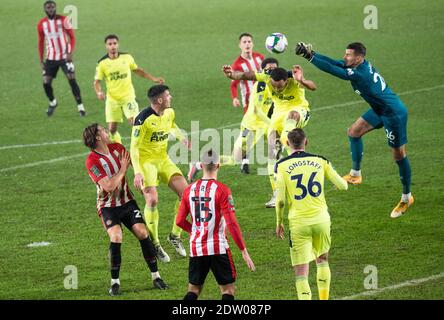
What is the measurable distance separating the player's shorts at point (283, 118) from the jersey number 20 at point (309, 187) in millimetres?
4915

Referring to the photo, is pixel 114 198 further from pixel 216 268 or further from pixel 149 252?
pixel 216 268

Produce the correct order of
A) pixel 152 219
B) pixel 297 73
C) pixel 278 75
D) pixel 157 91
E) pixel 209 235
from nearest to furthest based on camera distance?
pixel 209 235 → pixel 157 91 → pixel 152 219 → pixel 297 73 → pixel 278 75

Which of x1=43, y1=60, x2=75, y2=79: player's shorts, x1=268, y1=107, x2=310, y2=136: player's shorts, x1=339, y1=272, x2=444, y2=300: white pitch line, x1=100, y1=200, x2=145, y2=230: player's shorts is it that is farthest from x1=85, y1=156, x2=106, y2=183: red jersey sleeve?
x1=43, y1=60, x2=75, y2=79: player's shorts

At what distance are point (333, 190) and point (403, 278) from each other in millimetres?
4853

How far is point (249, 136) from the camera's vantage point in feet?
60.3

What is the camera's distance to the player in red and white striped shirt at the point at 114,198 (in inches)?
481

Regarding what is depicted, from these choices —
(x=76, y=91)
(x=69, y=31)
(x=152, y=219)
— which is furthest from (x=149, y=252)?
(x=69, y=31)

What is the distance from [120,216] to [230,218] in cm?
242

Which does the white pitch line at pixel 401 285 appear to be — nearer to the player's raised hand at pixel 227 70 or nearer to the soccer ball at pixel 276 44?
the player's raised hand at pixel 227 70

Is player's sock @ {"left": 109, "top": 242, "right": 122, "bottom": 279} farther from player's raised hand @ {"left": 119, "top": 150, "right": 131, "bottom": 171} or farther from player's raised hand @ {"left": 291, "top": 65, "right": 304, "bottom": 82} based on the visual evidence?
player's raised hand @ {"left": 291, "top": 65, "right": 304, "bottom": 82}

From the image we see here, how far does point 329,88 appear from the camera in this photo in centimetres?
2706

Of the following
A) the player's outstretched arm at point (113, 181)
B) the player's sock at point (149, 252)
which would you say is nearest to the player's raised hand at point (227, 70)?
the player's outstretched arm at point (113, 181)
